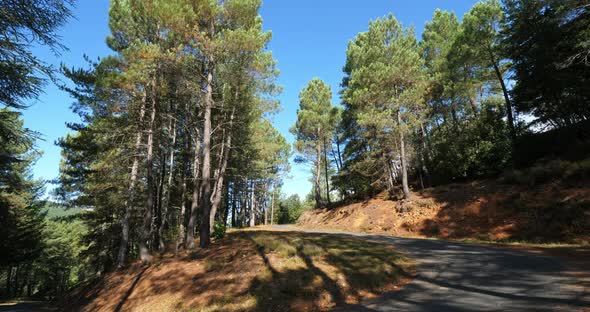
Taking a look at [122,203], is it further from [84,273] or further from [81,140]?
[84,273]

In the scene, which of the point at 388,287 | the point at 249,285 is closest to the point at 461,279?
the point at 388,287

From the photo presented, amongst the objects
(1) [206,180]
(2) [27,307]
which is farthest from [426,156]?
(2) [27,307]

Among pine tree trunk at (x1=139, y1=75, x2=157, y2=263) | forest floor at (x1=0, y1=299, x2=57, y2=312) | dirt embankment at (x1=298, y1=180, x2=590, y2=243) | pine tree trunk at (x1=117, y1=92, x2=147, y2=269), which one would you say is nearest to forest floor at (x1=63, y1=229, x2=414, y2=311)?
pine tree trunk at (x1=139, y1=75, x2=157, y2=263)

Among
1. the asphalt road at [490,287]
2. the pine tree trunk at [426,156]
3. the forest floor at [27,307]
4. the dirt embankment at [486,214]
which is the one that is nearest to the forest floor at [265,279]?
the asphalt road at [490,287]

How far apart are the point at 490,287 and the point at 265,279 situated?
201 inches

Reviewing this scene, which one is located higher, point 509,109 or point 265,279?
point 509,109

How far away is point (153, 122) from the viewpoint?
1434 cm

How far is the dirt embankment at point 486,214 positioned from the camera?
1079cm

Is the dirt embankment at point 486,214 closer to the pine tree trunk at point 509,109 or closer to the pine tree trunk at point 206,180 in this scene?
the pine tree trunk at point 509,109

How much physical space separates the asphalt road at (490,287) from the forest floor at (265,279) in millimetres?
526

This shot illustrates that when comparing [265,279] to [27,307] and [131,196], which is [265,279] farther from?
[27,307]

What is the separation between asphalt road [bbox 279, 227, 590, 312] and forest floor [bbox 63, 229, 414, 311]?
0.53 meters

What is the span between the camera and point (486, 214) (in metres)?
13.9

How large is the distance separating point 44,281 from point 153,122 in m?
53.6
